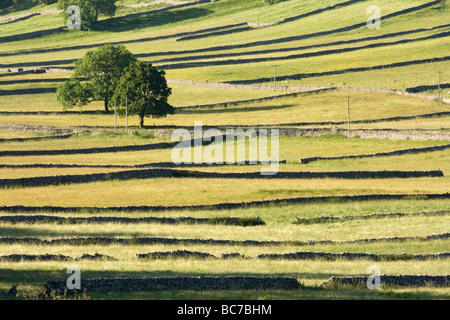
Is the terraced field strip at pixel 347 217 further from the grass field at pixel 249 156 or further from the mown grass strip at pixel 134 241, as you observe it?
the mown grass strip at pixel 134 241

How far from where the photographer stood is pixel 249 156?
76.8 metres

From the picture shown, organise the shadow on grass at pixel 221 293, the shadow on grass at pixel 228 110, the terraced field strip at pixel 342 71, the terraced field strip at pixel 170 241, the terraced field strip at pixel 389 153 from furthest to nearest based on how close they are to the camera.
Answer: the terraced field strip at pixel 342 71 → the shadow on grass at pixel 228 110 → the terraced field strip at pixel 389 153 → the terraced field strip at pixel 170 241 → the shadow on grass at pixel 221 293

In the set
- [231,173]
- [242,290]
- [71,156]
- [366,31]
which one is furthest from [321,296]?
[366,31]

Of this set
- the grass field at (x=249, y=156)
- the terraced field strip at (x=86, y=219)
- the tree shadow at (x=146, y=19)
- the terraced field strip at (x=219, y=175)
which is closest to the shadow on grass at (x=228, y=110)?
the grass field at (x=249, y=156)

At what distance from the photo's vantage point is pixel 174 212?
50781 mm

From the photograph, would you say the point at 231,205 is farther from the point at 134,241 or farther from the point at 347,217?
the point at 134,241

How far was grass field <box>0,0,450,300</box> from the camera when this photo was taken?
3580cm

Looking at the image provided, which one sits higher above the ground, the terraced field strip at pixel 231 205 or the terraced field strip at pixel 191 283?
the terraced field strip at pixel 231 205

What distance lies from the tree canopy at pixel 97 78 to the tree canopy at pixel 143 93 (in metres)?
8.05

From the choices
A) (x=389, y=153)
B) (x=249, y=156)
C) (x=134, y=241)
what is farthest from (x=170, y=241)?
(x=389, y=153)

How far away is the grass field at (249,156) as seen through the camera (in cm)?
3580

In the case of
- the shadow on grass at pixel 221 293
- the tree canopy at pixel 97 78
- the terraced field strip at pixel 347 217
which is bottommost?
the shadow on grass at pixel 221 293

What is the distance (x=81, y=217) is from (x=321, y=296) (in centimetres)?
2155
